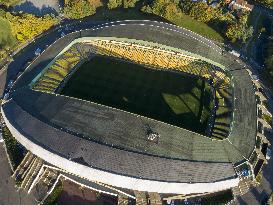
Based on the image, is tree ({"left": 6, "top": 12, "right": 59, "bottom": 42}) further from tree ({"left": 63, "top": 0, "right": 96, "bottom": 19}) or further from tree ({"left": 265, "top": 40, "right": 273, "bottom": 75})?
tree ({"left": 265, "top": 40, "right": 273, "bottom": 75})

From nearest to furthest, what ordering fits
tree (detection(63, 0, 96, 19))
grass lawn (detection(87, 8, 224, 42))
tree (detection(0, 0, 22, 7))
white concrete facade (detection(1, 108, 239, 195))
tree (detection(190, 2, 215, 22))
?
white concrete facade (detection(1, 108, 239, 195)), tree (detection(63, 0, 96, 19)), tree (detection(190, 2, 215, 22)), grass lawn (detection(87, 8, 224, 42)), tree (detection(0, 0, 22, 7))

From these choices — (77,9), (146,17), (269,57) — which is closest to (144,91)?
(146,17)

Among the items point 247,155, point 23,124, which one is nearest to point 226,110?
point 247,155

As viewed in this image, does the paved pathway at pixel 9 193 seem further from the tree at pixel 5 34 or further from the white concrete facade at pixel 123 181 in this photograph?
the tree at pixel 5 34

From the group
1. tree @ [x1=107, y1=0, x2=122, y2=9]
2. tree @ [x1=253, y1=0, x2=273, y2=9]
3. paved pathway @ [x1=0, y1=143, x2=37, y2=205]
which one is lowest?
paved pathway @ [x1=0, y1=143, x2=37, y2=205]

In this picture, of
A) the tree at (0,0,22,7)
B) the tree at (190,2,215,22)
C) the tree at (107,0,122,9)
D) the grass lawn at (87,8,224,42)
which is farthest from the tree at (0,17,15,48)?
the tree at (190,2,215,22)

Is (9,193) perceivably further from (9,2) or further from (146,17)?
Answer: (146,17)
